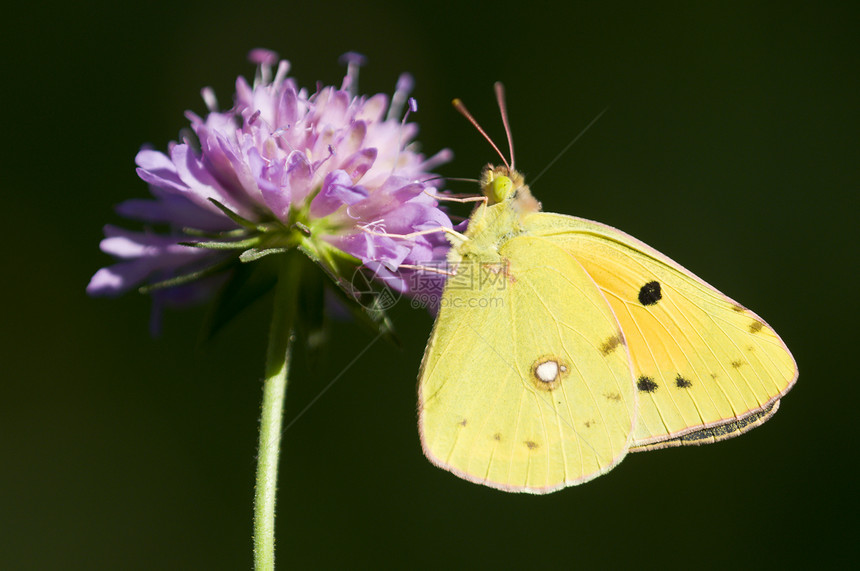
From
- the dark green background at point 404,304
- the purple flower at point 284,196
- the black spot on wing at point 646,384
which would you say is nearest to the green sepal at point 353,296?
the purple flower at point 284,196

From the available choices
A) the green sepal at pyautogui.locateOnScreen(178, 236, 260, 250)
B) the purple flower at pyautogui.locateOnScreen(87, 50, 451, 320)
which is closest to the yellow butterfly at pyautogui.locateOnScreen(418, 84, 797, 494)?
the purple flower at pyautogui.locateOnScreen(87, 50, 451, 320)

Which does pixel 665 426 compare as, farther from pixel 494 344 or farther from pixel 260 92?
pixel 260 92

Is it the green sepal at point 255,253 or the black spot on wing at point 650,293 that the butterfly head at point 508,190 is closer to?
the black spot on wing at point 650,293

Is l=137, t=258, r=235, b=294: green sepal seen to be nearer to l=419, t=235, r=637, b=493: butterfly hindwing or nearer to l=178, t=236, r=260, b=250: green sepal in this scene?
l=178, t=236, r=260, b=250: green sepal

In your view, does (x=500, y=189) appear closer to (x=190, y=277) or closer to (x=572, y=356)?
(x=572, y=356)

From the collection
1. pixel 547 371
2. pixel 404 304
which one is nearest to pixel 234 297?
pixel 547 371
